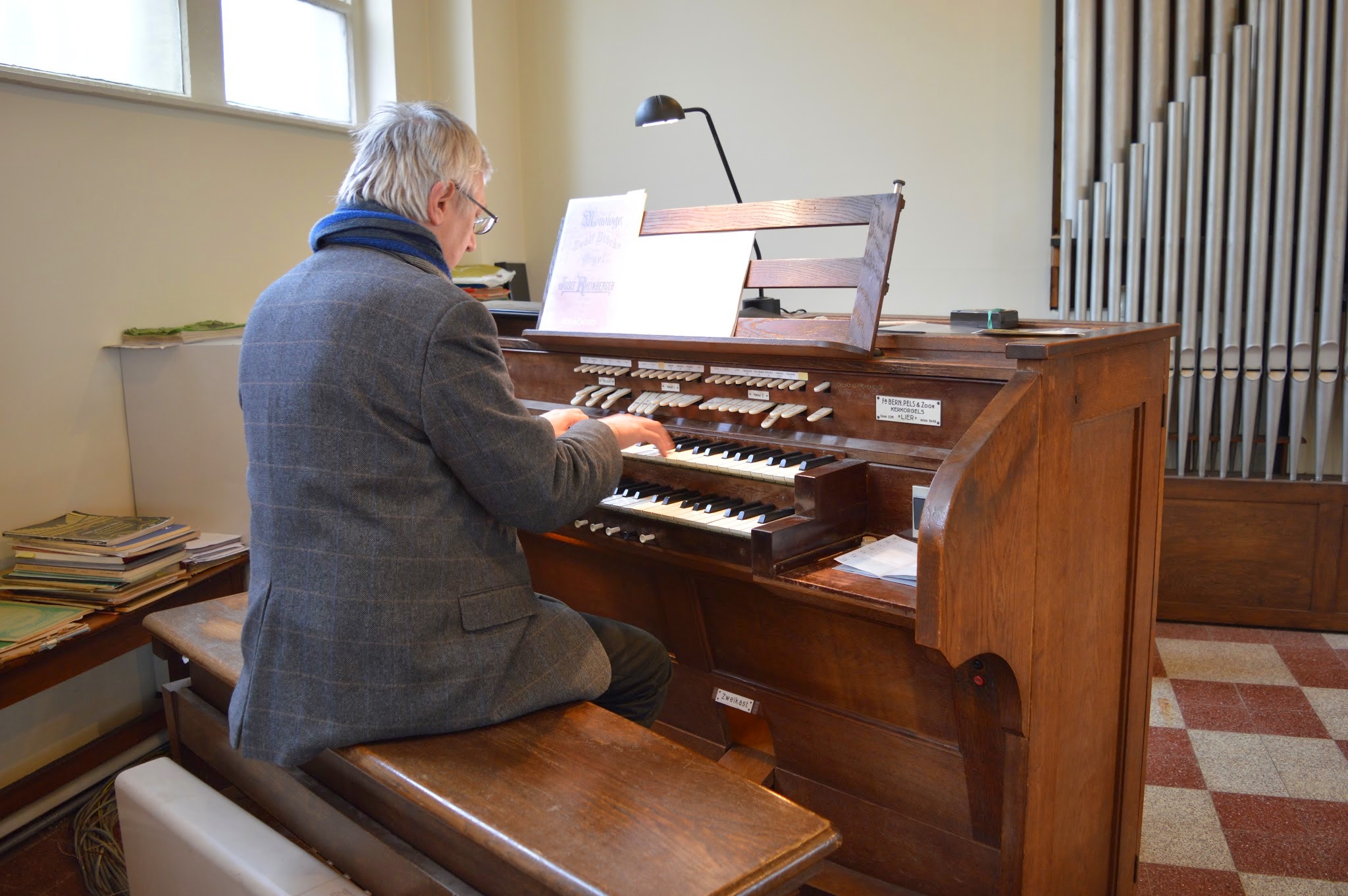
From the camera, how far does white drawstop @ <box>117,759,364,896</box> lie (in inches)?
62.5

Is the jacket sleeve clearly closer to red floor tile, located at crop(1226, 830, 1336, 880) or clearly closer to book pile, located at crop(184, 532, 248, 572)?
book pile, located at crop(184, 532, 248, 572)

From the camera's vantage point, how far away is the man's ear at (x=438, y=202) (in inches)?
→ 66.2

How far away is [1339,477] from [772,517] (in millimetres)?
3167

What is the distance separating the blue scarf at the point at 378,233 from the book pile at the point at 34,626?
1.60m

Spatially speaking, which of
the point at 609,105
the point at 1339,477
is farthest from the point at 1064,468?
the point at 609,105

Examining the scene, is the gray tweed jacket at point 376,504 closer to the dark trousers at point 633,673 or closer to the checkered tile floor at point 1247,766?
the dark trousers at point 633,673

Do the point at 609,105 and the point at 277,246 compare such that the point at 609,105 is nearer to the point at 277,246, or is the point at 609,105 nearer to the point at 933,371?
the point at 277,246

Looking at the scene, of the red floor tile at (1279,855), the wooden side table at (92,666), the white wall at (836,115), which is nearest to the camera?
the red floor tile at (1279,855)

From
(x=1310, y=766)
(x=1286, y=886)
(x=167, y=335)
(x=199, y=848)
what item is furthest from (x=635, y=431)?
(x=1310, y=766)

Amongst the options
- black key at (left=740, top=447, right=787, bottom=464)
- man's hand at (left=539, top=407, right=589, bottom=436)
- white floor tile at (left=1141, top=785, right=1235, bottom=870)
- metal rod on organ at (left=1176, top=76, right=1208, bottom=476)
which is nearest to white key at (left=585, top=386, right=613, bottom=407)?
man's hand at (left=539, top=407, right=589, bottom=436)

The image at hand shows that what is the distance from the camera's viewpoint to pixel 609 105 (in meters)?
5.09

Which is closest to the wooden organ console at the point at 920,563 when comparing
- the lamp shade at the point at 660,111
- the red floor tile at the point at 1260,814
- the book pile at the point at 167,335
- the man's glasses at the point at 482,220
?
the man's glasses at the point at 482,220

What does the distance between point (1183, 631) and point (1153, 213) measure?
169cm

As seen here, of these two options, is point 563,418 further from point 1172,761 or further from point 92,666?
point 1172,761
